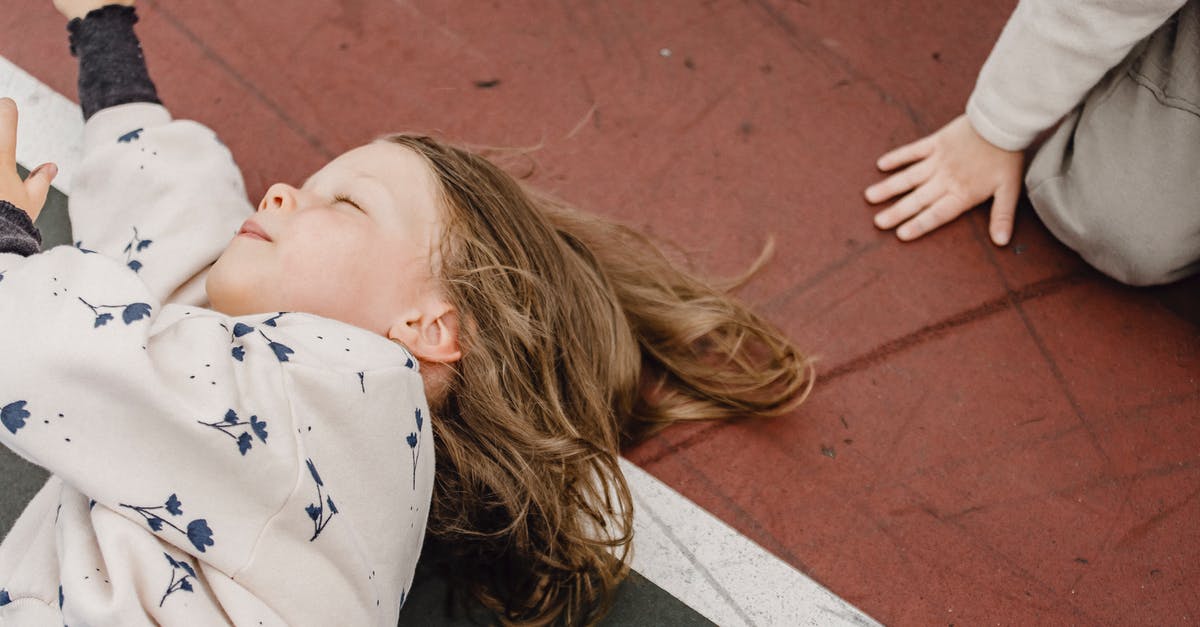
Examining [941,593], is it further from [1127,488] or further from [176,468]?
[176,468]

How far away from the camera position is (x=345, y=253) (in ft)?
3.42

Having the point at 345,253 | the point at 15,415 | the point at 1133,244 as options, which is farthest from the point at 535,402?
the point at 1133,244

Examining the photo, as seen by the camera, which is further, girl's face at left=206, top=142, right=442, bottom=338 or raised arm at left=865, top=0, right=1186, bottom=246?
raised arm at left=865, top=0, right=1186, bottom=246

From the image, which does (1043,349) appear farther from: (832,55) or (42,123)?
(42,123)

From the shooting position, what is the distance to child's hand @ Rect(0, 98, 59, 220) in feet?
3.51

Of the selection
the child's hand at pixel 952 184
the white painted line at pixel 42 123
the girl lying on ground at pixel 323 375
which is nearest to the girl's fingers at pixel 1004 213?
the child's hand at pixel 952 184

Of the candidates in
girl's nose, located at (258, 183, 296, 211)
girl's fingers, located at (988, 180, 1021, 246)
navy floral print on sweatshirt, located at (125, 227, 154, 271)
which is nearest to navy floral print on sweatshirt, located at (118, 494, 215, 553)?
girl's nose, located at (258, 183, 296, 211)

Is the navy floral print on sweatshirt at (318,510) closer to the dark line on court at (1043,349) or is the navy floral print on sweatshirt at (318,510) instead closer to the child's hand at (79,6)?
the child's hand at (79,6)

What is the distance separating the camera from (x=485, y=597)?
118 cm

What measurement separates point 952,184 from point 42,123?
1.50 meters

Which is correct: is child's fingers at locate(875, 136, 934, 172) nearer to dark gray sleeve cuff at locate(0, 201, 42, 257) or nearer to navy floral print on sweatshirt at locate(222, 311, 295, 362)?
navy floral print on sweatshirt at locate(222, 311, 295, 362)

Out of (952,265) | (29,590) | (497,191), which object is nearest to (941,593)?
(952,265)

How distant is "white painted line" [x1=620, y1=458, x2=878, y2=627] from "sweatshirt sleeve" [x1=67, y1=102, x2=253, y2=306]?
0.69 meters

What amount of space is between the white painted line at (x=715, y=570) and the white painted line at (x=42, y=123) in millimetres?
1042
